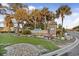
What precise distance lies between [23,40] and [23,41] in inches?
0.4

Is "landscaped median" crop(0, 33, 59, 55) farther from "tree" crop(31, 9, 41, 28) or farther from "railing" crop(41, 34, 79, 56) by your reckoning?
"tree" crop(31, 9, 41, 28)

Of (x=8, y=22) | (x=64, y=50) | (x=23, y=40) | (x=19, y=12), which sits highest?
(x=19, y=12)

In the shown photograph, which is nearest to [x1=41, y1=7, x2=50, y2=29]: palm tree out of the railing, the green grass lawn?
the green grass lawn

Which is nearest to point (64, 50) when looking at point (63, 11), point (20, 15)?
point (63, 11)

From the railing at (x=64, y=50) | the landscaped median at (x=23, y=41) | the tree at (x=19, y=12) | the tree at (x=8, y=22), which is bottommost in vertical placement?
the railing at (x=64, y=50)

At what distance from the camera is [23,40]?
2.37 metres

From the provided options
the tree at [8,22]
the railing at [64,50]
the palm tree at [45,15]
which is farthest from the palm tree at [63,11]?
the tree at [8,22]

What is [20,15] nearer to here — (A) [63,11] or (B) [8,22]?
(B) [8,22]

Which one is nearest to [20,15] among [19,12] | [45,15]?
[19,12]

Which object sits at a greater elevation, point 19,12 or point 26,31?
point 19,12

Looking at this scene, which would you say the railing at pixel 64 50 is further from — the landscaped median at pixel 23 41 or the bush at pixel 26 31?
the bush at pixel 26 31

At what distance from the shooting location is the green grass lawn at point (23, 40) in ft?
7.77

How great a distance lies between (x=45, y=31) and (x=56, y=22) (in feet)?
0.49

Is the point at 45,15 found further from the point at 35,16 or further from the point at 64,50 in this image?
the point at 64,50
